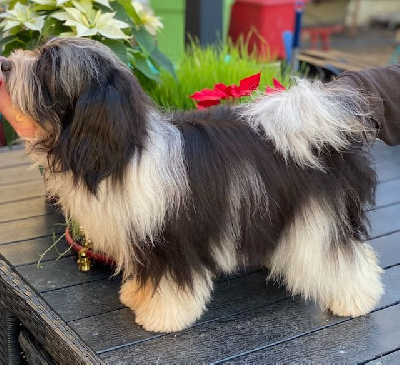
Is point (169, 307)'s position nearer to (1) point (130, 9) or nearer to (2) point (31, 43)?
(2) point (31, 43)

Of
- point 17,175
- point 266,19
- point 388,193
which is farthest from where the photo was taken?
point 266,19

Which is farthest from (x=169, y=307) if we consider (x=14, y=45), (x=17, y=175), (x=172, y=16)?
(x=172, y=16)

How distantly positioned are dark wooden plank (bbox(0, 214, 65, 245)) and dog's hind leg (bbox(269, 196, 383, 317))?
89 centimetres

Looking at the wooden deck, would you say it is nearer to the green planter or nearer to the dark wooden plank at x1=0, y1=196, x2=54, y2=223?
the dark wooden plank at x1=0, y1=196, x2=54, y2=223

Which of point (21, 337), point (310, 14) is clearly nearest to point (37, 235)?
point (21, 337)

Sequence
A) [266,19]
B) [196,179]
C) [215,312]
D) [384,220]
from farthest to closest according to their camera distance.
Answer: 1. [266,19]
2. [384,220]
3. [215,312]
4. [196,179]

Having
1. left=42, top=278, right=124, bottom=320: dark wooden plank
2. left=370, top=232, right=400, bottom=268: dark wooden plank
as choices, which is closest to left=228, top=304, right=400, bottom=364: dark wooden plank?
left=370, top=232, right=400, bottom=268: dark wooden plank

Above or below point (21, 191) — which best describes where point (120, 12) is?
above

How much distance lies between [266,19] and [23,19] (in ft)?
12.6

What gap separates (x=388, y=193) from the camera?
2.61 m

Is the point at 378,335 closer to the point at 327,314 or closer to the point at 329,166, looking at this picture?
the point at 327,314

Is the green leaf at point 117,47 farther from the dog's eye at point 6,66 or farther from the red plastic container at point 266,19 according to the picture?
the red plastic container at point 266,19

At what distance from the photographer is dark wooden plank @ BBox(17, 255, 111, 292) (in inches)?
76.9

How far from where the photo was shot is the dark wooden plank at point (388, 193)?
2531 millimetres
